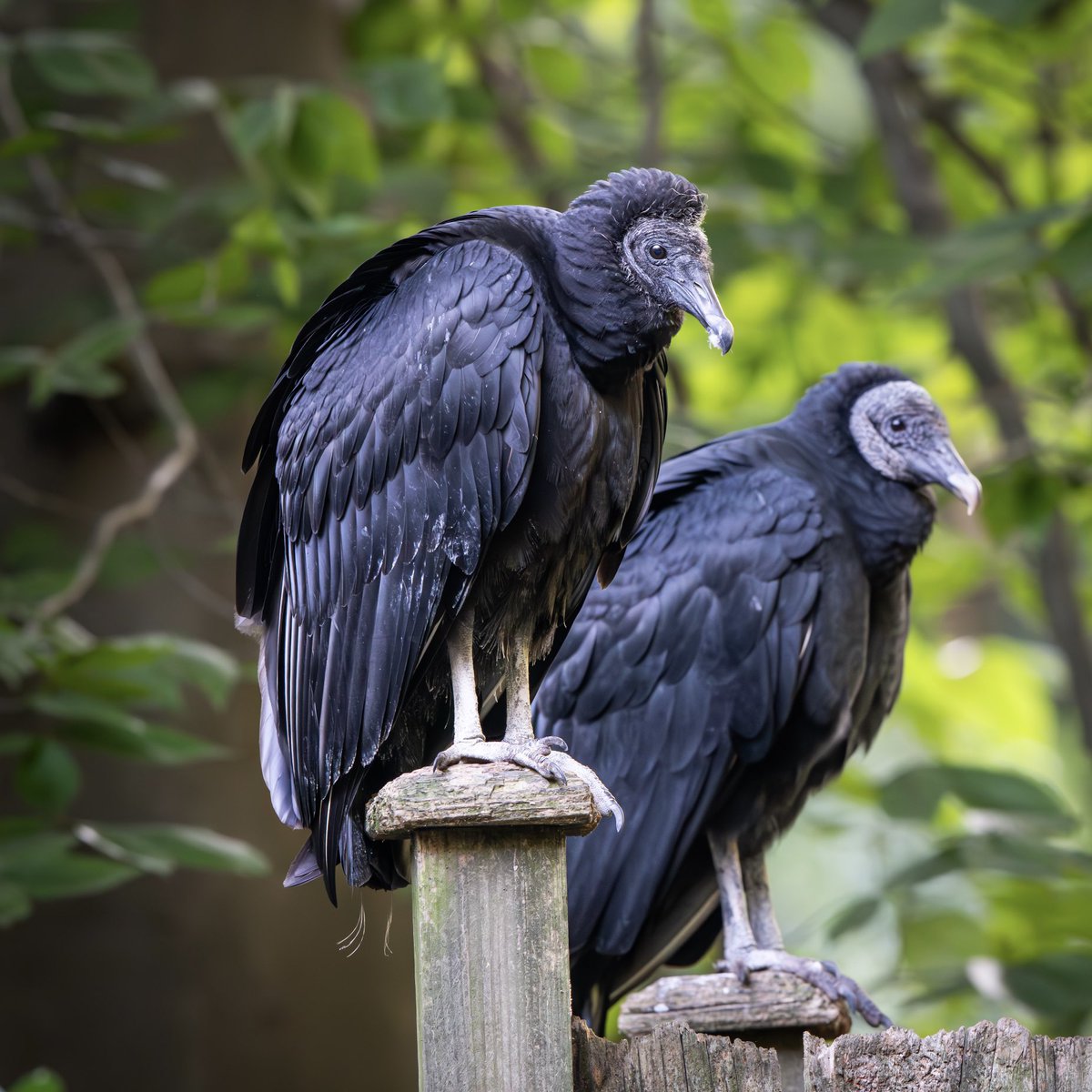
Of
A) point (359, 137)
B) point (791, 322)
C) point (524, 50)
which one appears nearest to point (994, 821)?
point (791, 322)

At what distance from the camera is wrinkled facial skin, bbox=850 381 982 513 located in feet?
13.2

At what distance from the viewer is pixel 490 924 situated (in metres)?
2.21

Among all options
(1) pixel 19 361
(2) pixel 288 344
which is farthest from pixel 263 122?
(2) pixel 288 344

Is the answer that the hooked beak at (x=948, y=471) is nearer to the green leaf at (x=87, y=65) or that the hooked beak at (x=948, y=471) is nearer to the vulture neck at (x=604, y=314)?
the vulture neck at (x=604, y=314)

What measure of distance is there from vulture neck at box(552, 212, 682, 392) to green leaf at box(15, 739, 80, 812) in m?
2.06

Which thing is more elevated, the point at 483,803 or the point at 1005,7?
the point at 1005,7

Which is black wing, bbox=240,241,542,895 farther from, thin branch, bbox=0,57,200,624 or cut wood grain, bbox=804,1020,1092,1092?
thin branch, bbox=0,57,200,624

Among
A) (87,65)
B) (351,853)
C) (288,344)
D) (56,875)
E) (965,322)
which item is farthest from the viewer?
(965,322)

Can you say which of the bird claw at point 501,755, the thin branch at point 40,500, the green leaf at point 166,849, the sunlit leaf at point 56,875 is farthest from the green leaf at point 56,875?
the bird claw at point 501,755

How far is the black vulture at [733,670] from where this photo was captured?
3.66 metres

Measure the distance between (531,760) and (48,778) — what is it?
6.74ft

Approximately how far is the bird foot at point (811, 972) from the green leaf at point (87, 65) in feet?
9.85

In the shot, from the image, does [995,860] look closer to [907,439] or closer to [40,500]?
[907,439]

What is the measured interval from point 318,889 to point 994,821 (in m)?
2.47
